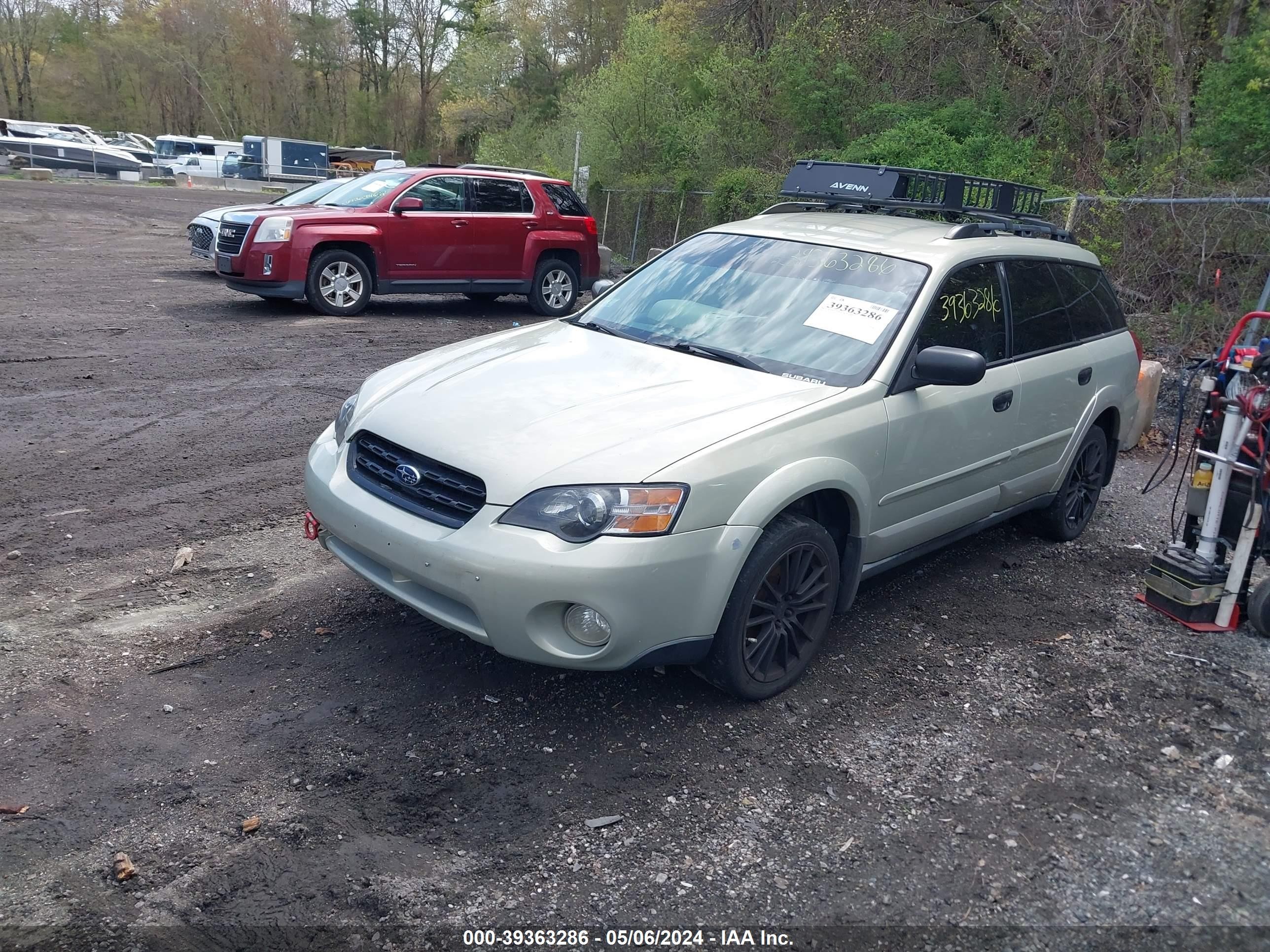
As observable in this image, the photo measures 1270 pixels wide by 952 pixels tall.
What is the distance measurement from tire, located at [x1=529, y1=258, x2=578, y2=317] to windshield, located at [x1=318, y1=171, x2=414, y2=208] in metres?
2.01

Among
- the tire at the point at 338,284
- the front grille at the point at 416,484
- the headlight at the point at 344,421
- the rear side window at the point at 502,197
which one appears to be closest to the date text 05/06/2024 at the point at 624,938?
the front grille at the point at 416,484

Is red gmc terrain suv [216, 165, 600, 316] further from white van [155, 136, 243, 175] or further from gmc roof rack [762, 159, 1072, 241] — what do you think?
white van [155, 136, 243, 175]

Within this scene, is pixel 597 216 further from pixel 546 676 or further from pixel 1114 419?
pixel 546 676

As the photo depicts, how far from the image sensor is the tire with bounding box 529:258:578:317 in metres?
13.7

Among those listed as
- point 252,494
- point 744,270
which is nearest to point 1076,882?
point 744,270

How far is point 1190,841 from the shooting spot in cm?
349

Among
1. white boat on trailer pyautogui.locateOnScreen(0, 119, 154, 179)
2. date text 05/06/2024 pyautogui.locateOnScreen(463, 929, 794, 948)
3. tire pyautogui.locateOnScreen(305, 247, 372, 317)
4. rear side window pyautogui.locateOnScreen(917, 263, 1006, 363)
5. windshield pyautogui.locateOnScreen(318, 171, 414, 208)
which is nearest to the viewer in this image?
date text 05/06/2024 pyautogui.locateOnScreen(463, 929, 794, 948)

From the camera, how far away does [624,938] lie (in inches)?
114

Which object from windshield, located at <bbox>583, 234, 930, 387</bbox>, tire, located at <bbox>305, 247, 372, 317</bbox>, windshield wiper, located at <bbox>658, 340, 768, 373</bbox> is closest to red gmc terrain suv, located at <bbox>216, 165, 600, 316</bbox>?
tire, located at <bbox>305, 247, 372, 317</bbox>

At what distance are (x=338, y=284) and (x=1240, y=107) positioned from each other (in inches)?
385

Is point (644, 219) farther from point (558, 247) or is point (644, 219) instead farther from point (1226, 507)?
point (1226, 507)

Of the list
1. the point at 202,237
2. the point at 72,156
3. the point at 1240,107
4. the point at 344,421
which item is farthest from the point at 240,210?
the point at 72,156

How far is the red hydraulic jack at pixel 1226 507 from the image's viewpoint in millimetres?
4832

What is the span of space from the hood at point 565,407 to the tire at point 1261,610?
2500 millimetres
